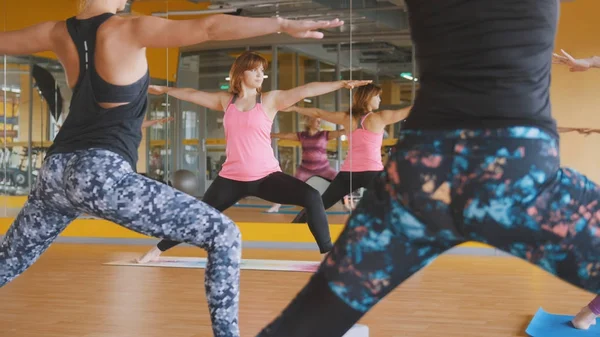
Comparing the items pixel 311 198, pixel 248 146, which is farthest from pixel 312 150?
pixel 311 198

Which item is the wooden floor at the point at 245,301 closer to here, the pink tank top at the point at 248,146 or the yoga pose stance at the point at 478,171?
the pink tank top at the point at 248,146

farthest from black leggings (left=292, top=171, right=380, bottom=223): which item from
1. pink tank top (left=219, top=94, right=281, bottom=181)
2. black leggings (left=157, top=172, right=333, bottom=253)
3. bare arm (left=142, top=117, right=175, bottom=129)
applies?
bare arm (left=142, top=117, right=175, bottom=129)

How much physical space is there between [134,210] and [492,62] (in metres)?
1.34

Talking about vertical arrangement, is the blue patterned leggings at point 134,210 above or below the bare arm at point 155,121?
above

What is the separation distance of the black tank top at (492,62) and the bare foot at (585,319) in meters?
2.44

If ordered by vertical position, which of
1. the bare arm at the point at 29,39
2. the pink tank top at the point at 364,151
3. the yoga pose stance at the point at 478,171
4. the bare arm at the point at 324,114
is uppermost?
the bare arm at the point at 29,39

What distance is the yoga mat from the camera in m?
6.12

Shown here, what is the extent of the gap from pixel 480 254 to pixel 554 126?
239 inches

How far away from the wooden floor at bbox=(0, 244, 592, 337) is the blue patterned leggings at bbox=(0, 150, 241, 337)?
1211 mm

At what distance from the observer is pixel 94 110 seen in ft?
8.46

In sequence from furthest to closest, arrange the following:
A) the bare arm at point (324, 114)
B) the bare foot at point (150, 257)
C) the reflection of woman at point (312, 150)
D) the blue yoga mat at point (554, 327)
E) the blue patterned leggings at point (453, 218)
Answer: the reflection of woman at point (312, 150) < the bare arm at point (324, 114) < the bare foot at point (150, 257) < the blue yoga mat at point (554, 327) < the blue patterned leggings at point (453, 218)

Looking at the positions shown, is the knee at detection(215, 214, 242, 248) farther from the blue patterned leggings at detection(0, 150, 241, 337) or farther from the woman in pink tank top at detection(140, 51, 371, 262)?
the woman in pink tank top at detection(140, 51, 371, 262)

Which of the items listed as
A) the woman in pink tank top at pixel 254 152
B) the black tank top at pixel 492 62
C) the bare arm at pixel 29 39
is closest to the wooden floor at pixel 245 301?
the woman in pink tank top at pixel 254 152

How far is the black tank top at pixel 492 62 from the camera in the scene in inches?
56.4
